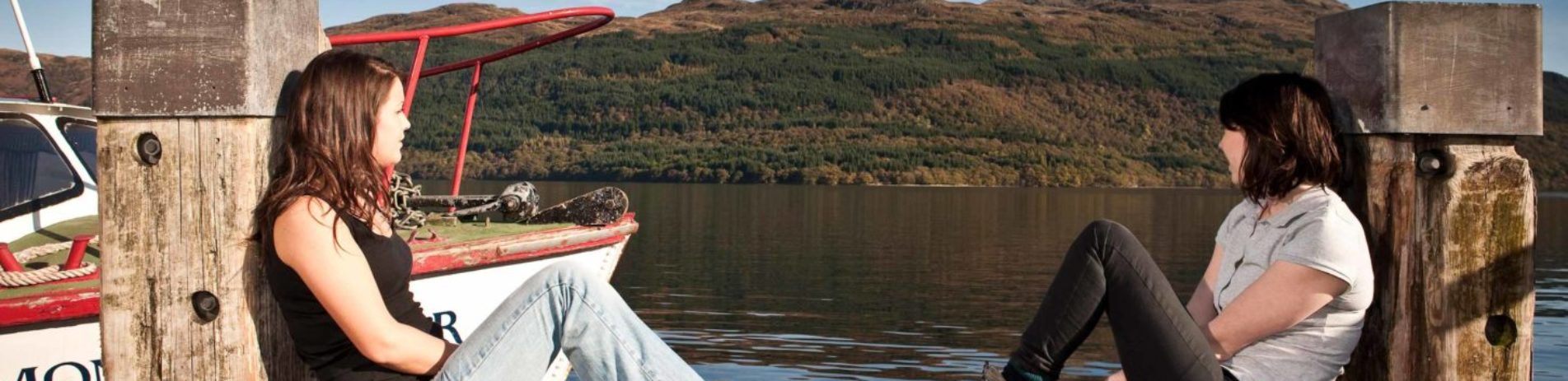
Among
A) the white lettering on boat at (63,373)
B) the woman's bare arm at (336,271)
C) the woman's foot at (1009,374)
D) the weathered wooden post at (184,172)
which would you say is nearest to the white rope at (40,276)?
the white lettering on boat at (63,373)

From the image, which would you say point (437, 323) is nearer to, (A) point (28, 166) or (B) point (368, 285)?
(B) point (368, 285)

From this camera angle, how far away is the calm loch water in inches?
589

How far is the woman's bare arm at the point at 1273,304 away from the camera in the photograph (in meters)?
3.63

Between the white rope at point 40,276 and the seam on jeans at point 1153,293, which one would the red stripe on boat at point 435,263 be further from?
the seam on jeans at point 1153,293

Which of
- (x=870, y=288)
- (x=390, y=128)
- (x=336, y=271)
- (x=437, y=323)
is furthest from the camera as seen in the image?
Result: (x=870, y=288)

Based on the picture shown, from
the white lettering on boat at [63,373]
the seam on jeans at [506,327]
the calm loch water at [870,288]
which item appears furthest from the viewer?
the calm loch water at [870,288]

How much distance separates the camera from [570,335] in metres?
3.58

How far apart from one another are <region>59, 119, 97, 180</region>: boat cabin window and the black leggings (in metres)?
6.16

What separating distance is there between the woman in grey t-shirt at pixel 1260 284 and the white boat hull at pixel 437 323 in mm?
1330

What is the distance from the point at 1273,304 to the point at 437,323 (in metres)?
2.54

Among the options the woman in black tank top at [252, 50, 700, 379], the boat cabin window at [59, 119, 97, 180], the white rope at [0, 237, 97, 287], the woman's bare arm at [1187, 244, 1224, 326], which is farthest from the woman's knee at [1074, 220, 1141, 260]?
the boat cabin window at [59, 119, 97, 180]

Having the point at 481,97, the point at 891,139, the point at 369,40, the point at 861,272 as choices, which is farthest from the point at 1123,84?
the point at 369,40

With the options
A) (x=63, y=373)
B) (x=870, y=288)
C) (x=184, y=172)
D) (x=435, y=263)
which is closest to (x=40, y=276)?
(x=63, y=373)

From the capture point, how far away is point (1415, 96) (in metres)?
3.98
